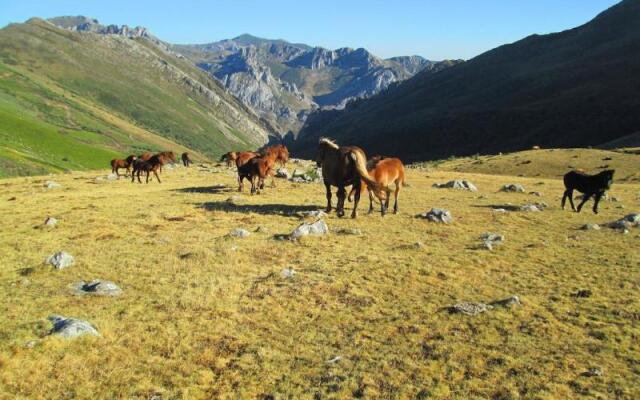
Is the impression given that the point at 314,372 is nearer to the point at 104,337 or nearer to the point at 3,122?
the point at 104,337

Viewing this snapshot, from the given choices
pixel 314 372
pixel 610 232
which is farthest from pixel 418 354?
pixel 610 232

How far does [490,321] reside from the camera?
485 inches

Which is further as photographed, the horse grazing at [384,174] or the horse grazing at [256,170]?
the horse grazing at [256,170]

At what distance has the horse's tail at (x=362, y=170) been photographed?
22.2 metres

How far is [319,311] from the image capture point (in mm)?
13047

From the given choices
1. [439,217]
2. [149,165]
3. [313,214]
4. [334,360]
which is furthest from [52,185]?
[334,360]

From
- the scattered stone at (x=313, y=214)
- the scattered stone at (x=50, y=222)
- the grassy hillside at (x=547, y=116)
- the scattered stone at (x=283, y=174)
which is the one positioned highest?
the grassy hillside at (x=547, y=116)

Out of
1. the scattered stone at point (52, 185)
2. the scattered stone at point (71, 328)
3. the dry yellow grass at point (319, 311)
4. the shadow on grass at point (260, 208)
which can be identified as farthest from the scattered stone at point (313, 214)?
the scattered stone at point (52, 185)

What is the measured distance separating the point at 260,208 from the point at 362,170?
691 cm

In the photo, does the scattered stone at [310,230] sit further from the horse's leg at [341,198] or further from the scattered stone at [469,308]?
the scattered stone at [469,308]

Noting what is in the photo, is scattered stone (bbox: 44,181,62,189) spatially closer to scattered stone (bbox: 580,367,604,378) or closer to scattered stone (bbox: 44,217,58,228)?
scattered stone (bbox: 44,217,58,228)

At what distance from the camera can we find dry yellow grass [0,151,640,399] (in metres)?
9.72

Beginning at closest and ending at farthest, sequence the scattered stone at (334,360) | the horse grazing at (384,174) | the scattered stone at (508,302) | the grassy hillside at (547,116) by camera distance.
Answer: the scattered stone at (334,360), the scattered stone at (508,302), the horse grazing at (384,174), the grassy hillside at (547,116)

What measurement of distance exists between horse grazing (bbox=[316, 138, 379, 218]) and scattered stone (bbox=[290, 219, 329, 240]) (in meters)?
3.22
